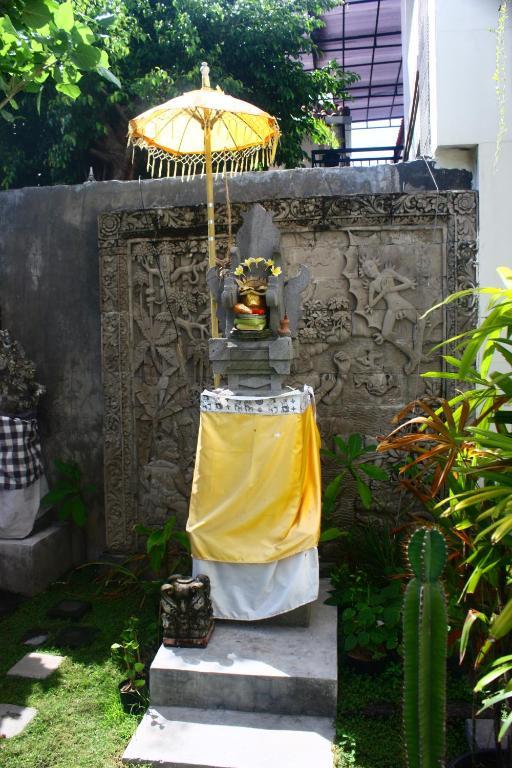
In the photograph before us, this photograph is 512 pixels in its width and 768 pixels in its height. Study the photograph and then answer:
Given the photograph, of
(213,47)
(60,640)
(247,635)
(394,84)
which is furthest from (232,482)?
(394,84)

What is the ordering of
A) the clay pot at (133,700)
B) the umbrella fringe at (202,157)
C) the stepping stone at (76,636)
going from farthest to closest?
1. the umbrella fringe at (202,157)
2. the stepping stone at (76,636)
3. the clay pot at (133,700)

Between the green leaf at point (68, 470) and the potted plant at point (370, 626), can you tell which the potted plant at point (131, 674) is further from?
the green leaf at point (68, 470)

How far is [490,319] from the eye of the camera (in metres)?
3.02

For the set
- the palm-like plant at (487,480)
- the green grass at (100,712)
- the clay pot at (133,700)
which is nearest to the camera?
the palm-like plant at (487,480)

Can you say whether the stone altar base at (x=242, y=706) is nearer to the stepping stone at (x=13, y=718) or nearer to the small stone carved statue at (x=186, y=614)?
the small stone carved statue at (x=186, y=614)

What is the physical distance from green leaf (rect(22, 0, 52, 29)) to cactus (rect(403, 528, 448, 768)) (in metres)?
2.65

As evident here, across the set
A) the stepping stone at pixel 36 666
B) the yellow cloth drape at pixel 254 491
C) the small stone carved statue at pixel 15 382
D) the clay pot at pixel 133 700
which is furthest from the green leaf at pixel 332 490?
the small stone carved statue at pixel 15 382

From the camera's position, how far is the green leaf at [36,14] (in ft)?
9.22

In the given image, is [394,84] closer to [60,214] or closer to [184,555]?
[60,214]

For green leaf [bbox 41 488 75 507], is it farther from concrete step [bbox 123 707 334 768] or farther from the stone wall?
concrete step [bbox 123 707 334 768]

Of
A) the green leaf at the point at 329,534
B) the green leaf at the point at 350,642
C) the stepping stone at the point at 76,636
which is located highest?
the green leaf at the point at 329,534

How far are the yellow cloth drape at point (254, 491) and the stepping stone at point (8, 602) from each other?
1721 mm

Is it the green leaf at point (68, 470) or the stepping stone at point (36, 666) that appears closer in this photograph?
the stepping stone at point (36, 666)

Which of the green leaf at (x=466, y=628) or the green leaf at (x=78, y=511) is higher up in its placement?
the green leaf at (x=466, y=628)
